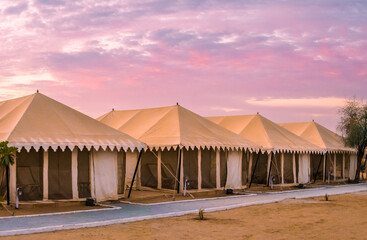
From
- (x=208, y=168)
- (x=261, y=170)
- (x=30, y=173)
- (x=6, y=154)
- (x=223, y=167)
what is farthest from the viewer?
(x=261, y=170)

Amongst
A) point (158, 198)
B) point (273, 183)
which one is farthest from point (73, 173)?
point (273, 183)

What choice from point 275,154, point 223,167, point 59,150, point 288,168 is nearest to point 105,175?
point 59,150

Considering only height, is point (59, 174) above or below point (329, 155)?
above

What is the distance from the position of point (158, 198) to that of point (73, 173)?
13.7 ft

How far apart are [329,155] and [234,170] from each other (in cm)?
1227

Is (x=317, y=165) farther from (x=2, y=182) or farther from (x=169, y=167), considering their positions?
(x=2, y=182)

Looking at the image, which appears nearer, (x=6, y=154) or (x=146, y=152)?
(x=6, y=154)

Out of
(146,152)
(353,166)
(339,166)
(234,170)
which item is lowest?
(353,166)

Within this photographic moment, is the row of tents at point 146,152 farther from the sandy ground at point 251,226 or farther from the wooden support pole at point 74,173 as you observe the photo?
the sandy ground at point 251,226

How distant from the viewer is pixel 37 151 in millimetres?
15688

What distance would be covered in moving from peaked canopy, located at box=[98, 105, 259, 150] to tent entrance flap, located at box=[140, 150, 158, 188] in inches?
43.3

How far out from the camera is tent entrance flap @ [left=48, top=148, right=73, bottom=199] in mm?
16375

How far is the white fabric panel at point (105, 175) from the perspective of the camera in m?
17.4

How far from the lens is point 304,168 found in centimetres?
2928
